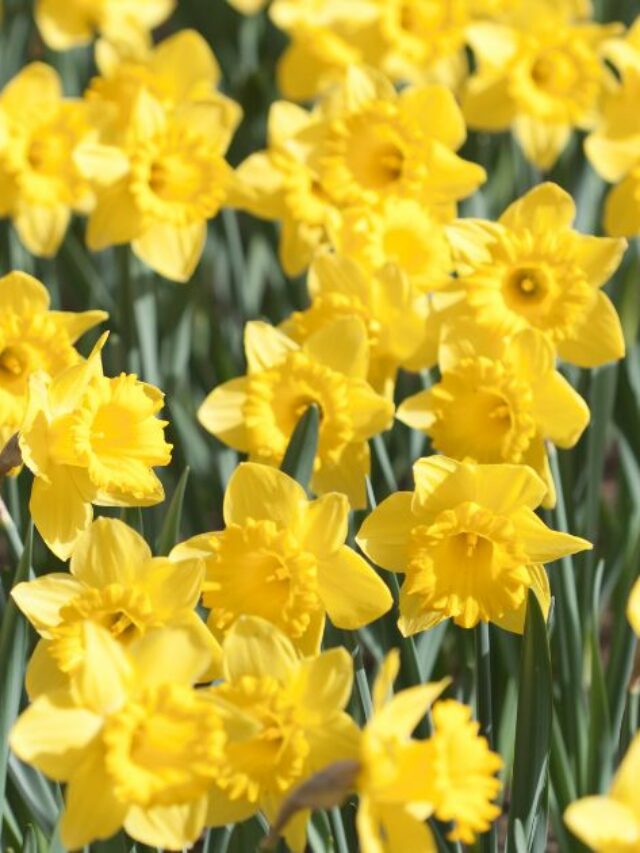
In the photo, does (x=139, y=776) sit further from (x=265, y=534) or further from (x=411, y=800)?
(x=265, y=534)

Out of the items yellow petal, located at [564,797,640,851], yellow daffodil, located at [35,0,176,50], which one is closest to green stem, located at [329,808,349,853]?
yellow petal, located at [564,797,640,851]

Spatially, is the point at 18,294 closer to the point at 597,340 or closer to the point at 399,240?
the point at 399,240

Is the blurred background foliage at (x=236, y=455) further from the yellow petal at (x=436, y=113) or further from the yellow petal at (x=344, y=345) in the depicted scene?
the yellow petal at (x=436, y=113)

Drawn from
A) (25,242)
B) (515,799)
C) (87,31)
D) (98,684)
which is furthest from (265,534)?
(87,31)

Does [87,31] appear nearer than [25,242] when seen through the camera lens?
No

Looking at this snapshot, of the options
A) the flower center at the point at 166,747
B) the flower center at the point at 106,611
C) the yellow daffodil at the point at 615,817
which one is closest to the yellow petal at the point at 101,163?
the flower center at the point at 106,611
